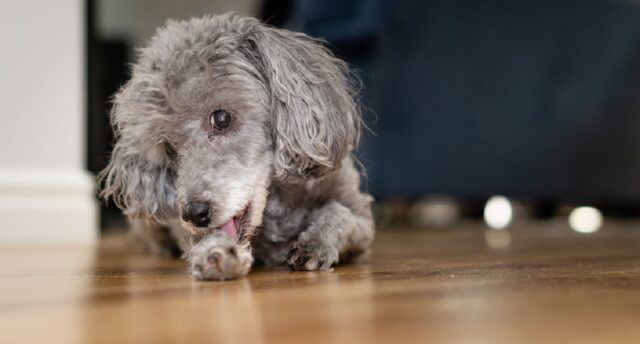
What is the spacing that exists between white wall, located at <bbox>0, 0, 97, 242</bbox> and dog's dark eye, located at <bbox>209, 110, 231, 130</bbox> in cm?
155

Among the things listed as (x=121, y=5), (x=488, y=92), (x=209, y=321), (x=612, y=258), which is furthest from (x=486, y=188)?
(x=209, y=321)

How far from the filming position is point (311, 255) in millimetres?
1497

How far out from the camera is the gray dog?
54.8 inches

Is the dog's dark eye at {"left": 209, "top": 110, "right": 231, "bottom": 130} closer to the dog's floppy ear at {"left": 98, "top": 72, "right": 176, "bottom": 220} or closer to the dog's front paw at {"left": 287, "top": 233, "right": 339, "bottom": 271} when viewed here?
the dog's floppy ear at {"left": 98, "top": 72, "right": 176, "bottom": 220}

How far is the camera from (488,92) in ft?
11.3

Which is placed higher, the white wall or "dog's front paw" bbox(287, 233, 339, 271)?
the white wall

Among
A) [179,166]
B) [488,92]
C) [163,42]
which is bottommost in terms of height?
[179,166]

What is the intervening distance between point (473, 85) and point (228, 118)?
2.19 meters

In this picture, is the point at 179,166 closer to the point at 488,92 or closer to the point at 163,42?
the point at 163,42

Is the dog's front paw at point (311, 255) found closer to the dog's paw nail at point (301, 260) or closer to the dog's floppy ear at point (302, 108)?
the dog's paw nail at point (301, 260)

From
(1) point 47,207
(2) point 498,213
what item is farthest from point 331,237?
(2) point 498,213

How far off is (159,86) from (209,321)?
69cm

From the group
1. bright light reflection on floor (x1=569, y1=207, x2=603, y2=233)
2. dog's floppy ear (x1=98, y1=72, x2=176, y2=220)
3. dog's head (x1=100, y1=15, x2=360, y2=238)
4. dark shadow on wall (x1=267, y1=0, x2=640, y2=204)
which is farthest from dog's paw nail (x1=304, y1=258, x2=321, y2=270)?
bright light reflection on floor (x1=569, y1=207, x2=603, y2=233)

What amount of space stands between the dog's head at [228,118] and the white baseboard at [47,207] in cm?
127
